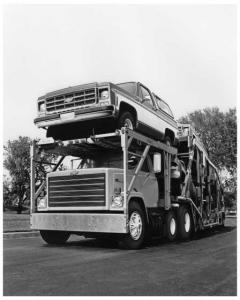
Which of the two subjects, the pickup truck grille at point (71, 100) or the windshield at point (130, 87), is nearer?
the pickup truck grille at point (71, 100)

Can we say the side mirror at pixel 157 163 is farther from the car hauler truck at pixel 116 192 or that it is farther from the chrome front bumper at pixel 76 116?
the chrome front bumper at pixel 76 116

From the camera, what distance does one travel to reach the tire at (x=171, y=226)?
1145cm

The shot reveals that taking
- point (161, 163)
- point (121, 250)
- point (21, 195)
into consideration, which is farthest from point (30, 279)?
point (21, 195)

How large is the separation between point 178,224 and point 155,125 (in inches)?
111

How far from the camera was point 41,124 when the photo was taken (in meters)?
10.3

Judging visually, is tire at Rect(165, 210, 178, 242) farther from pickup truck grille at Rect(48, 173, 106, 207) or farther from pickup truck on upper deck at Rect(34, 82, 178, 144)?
pickup truck grille at Rect(48, 173, 106, 207)

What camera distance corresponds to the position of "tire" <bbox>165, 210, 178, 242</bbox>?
1145cm

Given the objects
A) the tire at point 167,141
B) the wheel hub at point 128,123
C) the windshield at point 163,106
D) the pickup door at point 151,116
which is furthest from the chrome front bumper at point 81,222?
the windshield at point 163,106

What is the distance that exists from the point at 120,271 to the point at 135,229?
3042 mm

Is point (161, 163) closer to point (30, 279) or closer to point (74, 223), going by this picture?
point (74, 223)

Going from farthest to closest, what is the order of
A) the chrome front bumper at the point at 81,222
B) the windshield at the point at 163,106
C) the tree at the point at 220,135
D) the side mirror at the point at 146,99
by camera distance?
the tree at the point at 220,135 → the windshield at the point at 163,106 → the side mirror at the point at 146,99 → the chrome front bumper at the point at 81,222

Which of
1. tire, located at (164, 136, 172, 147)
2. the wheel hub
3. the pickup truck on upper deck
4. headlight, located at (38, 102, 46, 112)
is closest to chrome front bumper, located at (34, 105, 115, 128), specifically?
the pickup truck on upper deck

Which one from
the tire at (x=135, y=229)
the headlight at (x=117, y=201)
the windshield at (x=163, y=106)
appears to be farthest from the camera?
the windshield at (x=163, y=106)

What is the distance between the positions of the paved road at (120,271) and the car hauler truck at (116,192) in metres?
0.59
